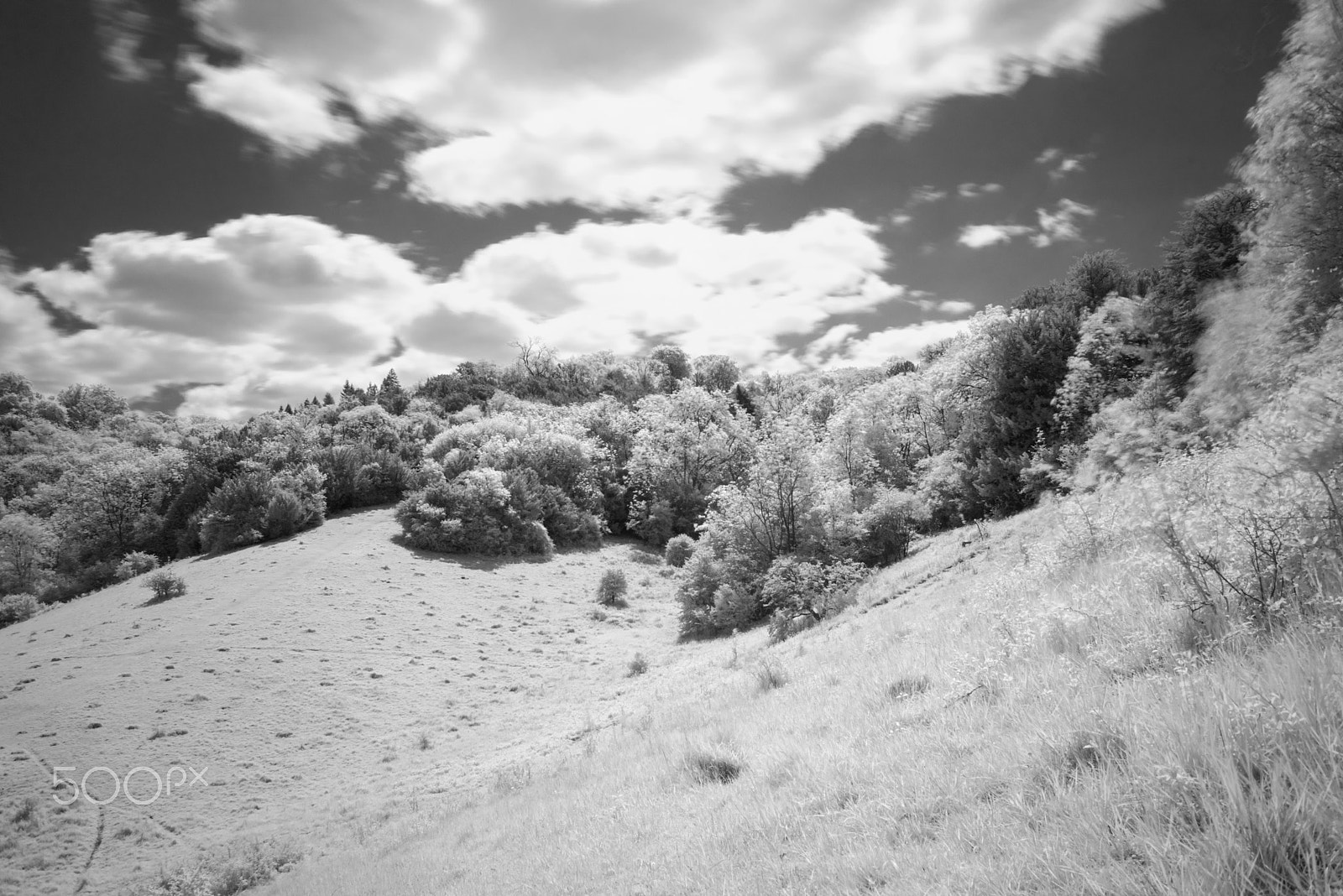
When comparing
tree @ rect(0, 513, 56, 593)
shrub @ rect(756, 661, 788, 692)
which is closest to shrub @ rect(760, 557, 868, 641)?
shrub @ rect(756, 661, 788, 692)

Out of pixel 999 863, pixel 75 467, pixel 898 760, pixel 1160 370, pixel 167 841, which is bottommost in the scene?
pixel 167 841

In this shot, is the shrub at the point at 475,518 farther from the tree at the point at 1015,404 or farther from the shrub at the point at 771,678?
the shrub at the point at 771,678

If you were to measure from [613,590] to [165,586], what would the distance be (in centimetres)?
1965

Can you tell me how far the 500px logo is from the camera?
14.3 meters

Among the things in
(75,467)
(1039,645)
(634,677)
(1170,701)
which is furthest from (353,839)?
(75,467)

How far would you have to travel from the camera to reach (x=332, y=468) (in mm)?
38156

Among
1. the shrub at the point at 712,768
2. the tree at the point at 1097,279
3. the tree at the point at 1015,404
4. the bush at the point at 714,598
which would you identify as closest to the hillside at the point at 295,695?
the bush at the point at 714,598

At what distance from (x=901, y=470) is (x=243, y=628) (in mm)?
34243

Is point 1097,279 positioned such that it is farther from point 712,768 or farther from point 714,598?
point 712,768

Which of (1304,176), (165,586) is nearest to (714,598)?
(1304,176)

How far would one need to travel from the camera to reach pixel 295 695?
742 inches

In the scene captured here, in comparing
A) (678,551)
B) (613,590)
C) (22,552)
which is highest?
(22,552)

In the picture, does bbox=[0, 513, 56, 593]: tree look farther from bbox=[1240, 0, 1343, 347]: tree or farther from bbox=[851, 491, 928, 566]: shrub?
bbox=[1240, 0, 1343, 347]: tree

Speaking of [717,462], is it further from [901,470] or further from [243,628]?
[243,628]
